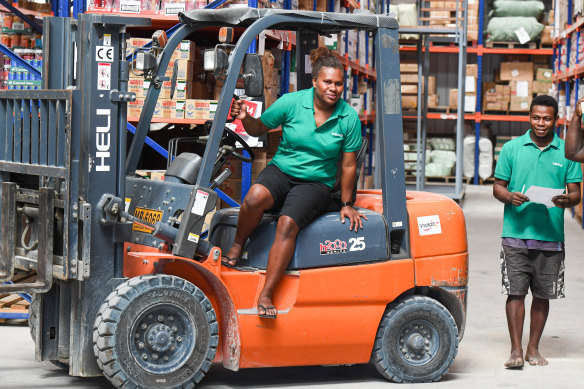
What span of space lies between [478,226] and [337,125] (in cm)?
940

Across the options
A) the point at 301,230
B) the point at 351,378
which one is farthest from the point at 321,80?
the point at 351,378

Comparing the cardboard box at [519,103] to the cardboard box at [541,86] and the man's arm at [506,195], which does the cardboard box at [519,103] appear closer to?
the cardboard box at [541,86]

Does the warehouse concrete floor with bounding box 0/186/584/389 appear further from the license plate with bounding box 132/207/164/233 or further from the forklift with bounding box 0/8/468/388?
the license plate with bounding box 132/207/164/233

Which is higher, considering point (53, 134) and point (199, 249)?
point (53, 134)

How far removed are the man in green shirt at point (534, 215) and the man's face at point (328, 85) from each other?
1387mm

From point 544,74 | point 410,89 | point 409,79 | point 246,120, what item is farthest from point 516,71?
point 246,120

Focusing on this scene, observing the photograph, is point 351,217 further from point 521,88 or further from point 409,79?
point 521,88

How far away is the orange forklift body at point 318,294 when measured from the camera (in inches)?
206

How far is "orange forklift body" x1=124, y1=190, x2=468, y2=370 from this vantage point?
17.2 feet

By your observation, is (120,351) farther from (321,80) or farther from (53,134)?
(321,80)

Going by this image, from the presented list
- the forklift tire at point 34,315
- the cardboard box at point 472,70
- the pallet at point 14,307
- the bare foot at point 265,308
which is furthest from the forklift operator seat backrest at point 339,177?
the cardboard box at point 472,70

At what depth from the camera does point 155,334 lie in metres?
4.98

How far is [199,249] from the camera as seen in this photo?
517cm

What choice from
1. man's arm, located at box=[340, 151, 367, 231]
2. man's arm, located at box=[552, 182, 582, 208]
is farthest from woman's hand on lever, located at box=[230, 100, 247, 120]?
man's arm, located at box=[552, 182, 582, 208]
